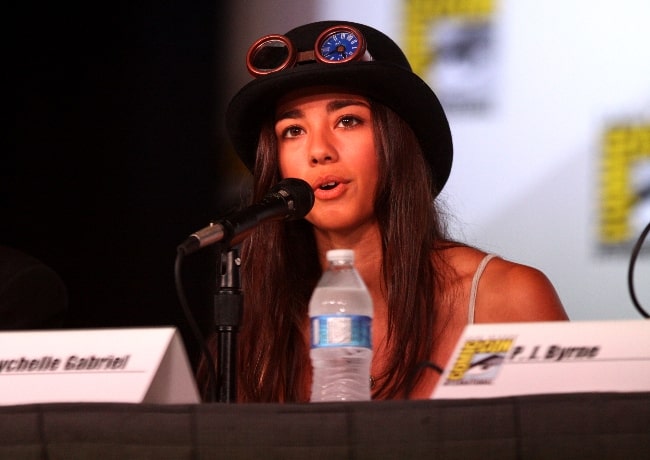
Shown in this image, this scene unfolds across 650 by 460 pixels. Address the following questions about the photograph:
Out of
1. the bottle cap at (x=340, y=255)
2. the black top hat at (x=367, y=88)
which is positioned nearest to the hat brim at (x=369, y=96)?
the black top hat at (x=367, y=88)

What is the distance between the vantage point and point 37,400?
1229mm

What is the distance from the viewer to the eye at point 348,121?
2162 mm

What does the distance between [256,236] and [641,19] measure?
3.74 ft

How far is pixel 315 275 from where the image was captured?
2.30 m

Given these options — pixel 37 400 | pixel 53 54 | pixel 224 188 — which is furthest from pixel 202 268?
pixel 37 400

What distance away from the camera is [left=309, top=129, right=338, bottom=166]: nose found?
2.09 m

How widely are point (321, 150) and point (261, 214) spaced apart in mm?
602

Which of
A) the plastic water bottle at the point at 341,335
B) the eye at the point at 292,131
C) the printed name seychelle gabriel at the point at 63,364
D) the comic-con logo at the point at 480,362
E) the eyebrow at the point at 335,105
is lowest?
the plastic water bottle at the point at 341,335

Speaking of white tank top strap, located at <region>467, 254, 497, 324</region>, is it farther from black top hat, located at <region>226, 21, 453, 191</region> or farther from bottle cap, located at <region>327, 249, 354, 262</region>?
bottle cap, located at <region>327, 249, 354, 262</region>

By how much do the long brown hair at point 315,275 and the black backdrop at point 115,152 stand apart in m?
1.03

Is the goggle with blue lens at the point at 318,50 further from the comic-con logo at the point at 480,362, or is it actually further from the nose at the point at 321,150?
the comic-con logo at the point at 480,362

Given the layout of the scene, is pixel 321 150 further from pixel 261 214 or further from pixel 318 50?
pixel 261 214

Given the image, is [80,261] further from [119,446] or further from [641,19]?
[119,446]

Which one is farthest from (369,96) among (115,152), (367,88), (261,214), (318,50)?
(115,152)
